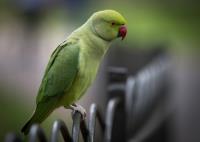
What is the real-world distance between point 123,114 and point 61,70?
0.49m

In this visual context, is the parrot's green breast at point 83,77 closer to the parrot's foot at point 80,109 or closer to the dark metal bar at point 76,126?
the parrot's foot at point 80,109

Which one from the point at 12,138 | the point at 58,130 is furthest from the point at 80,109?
the point at 12,138

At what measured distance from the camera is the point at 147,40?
6.48 m

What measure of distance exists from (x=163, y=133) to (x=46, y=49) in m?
3.98

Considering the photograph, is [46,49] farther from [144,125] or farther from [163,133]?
[144,125]

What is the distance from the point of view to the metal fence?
1309 millimetres

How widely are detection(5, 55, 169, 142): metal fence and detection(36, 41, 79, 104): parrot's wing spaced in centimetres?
10

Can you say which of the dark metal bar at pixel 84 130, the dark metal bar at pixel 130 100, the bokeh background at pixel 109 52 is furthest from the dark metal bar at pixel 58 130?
the bokeh background at pixel 109 52

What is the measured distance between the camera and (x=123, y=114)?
1975 millimetres

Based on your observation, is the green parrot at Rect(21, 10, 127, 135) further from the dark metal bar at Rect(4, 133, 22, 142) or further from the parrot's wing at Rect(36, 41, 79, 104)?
the dark metal bar at Rect(4, 133, 22, 142)

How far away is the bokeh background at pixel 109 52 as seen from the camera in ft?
13.3

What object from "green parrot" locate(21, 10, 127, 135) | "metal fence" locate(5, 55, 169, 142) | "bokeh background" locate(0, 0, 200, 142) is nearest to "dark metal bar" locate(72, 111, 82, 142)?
"metal fence" locate(5, 55, 169, 142)

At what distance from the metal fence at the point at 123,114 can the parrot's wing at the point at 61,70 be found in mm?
100

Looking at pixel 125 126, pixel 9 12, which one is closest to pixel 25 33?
pixel 9 12
